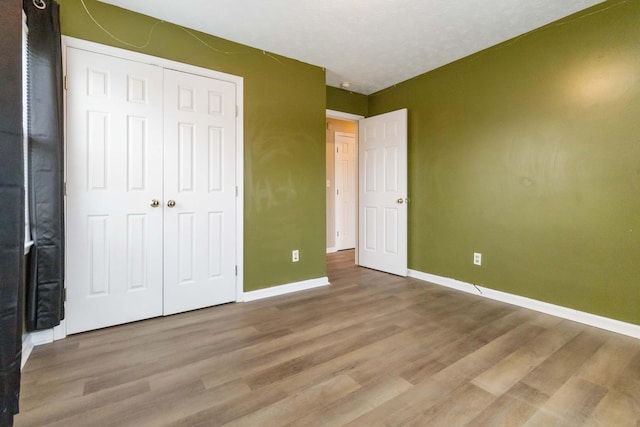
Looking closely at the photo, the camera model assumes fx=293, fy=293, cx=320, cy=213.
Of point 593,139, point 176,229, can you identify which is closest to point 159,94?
point 176,229

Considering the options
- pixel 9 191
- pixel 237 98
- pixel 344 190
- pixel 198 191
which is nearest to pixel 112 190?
pixel 198 191

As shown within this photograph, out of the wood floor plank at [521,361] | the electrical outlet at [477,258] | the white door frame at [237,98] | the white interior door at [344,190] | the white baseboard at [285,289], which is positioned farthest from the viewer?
the white interior door at [344,190]

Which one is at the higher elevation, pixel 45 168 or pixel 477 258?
pixel 45 168

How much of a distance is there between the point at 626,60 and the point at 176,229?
12.1 ft

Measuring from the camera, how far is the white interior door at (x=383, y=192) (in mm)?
3650

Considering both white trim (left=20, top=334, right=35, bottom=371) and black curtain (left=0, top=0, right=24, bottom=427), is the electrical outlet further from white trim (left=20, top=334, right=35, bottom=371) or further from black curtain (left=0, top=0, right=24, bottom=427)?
white trim (left=20, top=334, right=35, bottom=371)

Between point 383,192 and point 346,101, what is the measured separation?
135cm

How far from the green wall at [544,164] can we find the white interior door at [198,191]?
2.28 m

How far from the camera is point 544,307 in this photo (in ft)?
8.43

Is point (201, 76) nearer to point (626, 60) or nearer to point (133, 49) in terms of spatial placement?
point (133, 49)

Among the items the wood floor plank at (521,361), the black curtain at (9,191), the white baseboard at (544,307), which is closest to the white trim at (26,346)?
the black curtain at (9,191)

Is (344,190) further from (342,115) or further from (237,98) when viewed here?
(237,98)

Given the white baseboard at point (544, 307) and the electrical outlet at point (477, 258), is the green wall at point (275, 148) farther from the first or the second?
the electrical outlet at point (477, 258)

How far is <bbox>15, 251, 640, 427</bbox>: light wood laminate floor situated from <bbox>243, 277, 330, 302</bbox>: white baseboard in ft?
0.96
